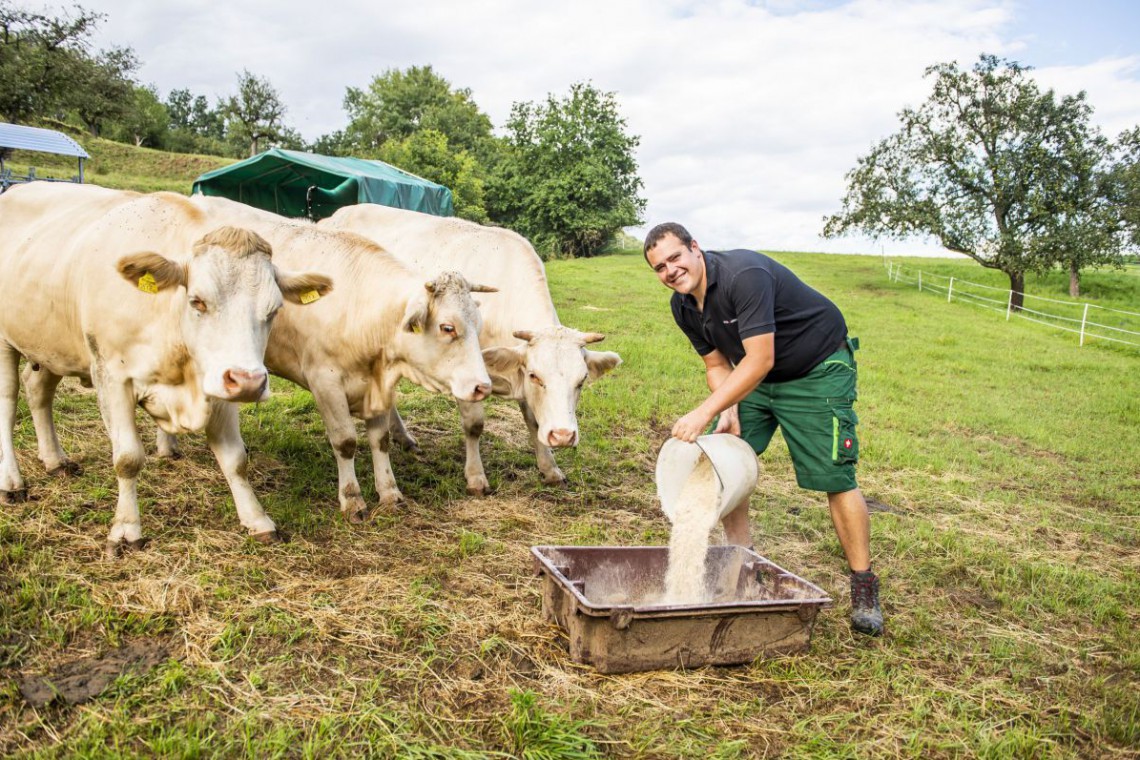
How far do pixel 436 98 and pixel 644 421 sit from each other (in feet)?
212

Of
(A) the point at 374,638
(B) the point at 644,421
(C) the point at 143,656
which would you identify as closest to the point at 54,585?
(C) the point at 143,656

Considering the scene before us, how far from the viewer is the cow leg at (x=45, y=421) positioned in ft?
17.6

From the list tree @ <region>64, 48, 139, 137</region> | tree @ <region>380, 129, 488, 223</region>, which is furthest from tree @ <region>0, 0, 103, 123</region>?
tree @ <region>380, 129, 488, 223</region>

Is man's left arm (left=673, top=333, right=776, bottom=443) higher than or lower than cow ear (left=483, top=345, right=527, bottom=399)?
higher

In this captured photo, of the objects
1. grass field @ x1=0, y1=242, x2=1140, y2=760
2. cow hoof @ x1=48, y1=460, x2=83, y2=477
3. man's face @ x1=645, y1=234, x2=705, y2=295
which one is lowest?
grass field @ x1=0, y1=242, x2=1140, y2=760

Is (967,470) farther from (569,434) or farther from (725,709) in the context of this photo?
(725,709)

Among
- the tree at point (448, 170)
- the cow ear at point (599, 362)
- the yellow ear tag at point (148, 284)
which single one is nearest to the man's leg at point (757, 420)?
the cow ear at point (599, 362)

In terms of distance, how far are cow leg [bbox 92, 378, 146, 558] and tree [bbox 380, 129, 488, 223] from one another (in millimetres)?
35450

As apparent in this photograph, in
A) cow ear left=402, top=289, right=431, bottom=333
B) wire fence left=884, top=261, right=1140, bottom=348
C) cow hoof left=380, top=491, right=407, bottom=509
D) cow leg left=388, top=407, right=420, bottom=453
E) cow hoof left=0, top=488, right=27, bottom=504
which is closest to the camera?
cow hoof left=0, top=488, right=27, bottom=504

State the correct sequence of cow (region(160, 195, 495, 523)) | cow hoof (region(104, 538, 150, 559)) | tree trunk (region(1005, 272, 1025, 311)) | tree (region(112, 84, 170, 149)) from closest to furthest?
cow hoof (region(104, 538, 150, 559)) → cow (region(160, 195, 495, 523)) → tree trunk (region(1005, 272, 1025, 311)) → tree (region(112, 84, 170, 149))

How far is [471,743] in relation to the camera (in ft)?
9.48

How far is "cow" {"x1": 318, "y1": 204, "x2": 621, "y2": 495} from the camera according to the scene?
538cm

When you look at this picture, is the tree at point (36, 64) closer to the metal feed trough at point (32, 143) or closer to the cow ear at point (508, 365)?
the metal feed trough at point (32, 143)

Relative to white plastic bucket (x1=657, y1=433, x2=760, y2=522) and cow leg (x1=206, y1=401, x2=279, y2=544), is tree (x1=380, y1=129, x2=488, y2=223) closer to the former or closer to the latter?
cow leg (x1=206, y1=401, x2=279, y2=544)
